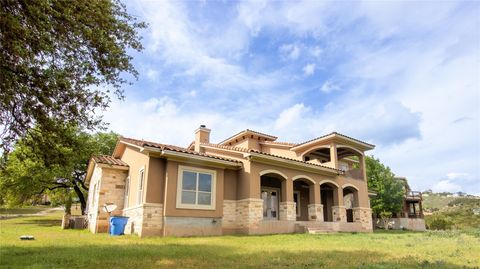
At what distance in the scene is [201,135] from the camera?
23.2 m

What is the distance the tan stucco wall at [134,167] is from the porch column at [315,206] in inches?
395

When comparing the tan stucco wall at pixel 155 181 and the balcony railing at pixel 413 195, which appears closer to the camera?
the tan stucco wall at pixel 155 181

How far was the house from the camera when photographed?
48.4ft

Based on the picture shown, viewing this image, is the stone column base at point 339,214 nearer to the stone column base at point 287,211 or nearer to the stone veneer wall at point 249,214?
the stone column base at point 287,211

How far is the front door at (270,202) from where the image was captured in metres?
21.1

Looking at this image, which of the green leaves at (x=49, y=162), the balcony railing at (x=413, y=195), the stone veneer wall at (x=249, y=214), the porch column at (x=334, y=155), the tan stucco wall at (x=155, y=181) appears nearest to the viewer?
the green leaves at (x=49, y=162)

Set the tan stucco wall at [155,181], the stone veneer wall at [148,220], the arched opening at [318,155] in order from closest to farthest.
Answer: the stone veneer wall at [148,220] < the tan stucco wall at [155,181] < the arched opening at [318,155]

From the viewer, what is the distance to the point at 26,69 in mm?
7211

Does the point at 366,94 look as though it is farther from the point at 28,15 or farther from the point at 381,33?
A: the point at 28,15

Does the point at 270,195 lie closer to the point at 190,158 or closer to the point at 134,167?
the point at 190,158

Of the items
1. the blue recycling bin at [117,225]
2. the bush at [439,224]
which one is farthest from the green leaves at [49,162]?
the bush at [439,224]

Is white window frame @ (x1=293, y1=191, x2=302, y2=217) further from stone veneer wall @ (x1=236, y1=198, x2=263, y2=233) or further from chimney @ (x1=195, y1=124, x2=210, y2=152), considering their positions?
chimney @ (x1=195, y1=124, x2=210, y2=152)

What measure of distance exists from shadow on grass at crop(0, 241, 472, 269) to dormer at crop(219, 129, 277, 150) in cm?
1648

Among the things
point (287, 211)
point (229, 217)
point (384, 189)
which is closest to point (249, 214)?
Answer: point (229, 217)
